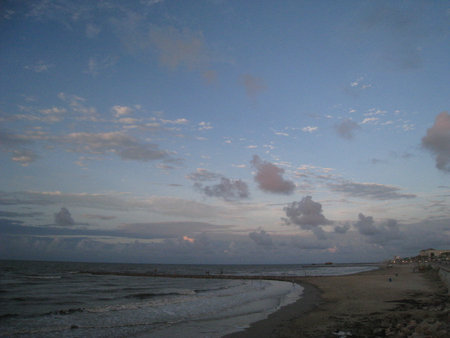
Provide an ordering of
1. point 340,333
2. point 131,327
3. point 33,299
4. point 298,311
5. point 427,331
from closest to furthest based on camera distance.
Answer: point 427,331 → point 340,333 → point 131,327 → point 298,311 → point 33,299

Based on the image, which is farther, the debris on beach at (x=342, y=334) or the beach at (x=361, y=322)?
the debris on beach at (x=342, y=334)

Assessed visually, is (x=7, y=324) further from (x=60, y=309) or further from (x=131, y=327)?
(x=131, y=327)

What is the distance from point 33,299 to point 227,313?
875 inches

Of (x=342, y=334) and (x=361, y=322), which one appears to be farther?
(x=361, y=322)

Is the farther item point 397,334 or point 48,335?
point 48,335

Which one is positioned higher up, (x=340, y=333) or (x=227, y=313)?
(x=340, y=333)

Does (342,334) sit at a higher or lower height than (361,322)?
higher

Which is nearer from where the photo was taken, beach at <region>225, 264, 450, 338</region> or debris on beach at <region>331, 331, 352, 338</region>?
beach at <region>225, 264, 450, 338</region>

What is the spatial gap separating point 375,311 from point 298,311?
529cm

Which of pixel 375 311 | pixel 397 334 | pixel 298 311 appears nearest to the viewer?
pixel 397 334

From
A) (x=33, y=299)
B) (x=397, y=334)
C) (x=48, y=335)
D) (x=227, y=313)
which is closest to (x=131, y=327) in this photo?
(x=48, y=335)

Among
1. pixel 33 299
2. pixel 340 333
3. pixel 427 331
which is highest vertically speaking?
pixel 427 331

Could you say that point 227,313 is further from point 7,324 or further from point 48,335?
point 7,324

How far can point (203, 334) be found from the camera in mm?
14562
